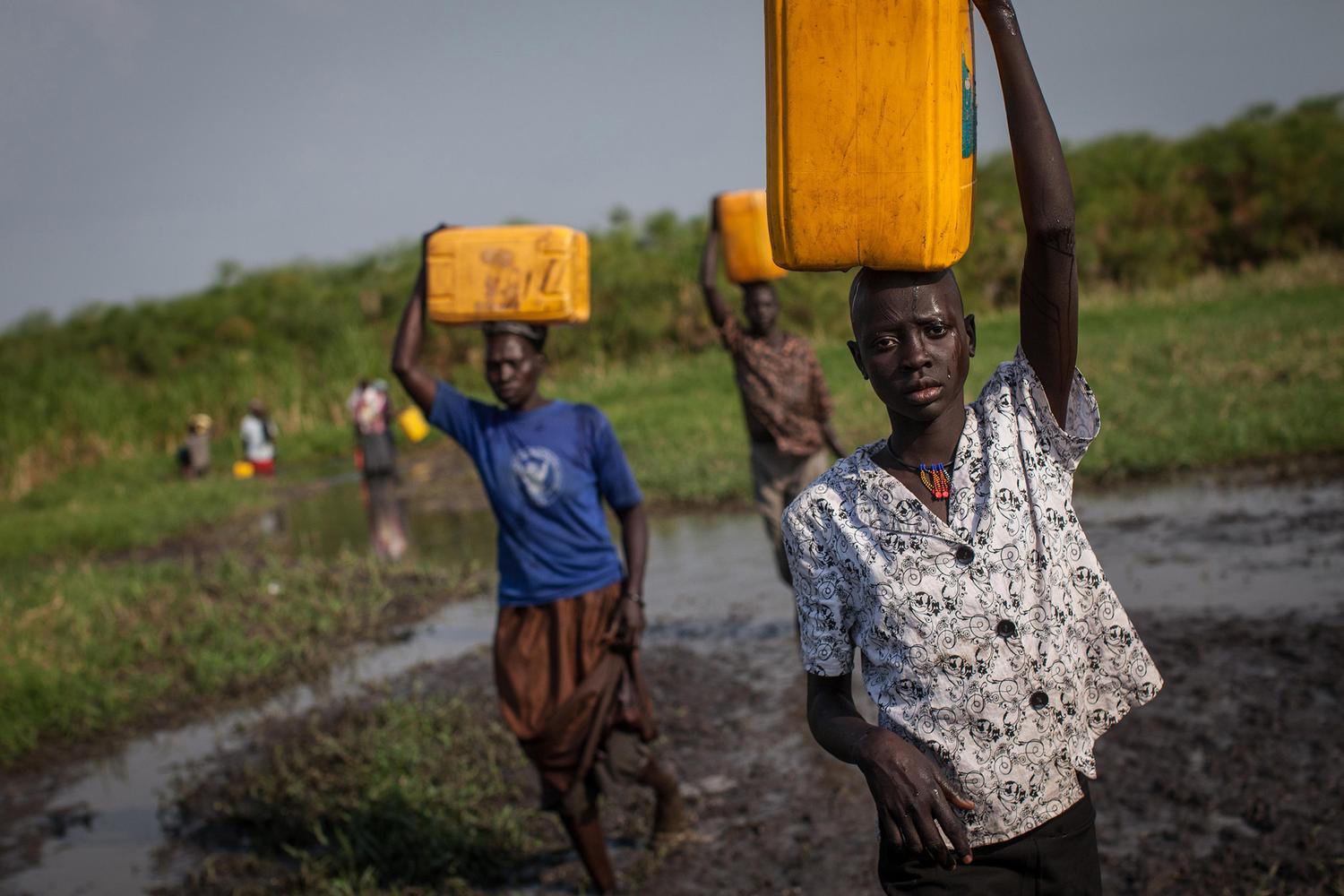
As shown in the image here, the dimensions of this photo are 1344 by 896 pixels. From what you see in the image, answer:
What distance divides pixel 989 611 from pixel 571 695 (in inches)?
83.5

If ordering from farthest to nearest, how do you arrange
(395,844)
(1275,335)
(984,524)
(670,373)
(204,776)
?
1. (670,373)
2. (1275,335)
3. (204,776)
4. (395,844)
5. (984,524)

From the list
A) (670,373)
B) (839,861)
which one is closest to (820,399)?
(839,861)

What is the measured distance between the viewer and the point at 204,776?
18.1ft

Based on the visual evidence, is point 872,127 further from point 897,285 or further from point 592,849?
point 592,849

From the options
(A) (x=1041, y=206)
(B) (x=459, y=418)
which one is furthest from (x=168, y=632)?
(A) (x=1041, y=206)

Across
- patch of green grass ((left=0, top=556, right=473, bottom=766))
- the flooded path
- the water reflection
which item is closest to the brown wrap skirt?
the flooded path

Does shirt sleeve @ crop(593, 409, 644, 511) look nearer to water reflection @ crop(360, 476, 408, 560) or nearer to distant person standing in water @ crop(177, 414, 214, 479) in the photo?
water reflection @ crop(360, 476, 408, 560)

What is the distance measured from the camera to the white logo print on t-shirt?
12.6 ft

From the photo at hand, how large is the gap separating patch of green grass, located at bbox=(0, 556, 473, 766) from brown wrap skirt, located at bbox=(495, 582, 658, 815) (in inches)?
133

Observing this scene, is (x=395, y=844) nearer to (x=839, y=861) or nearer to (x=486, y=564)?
(x=839, y=861)

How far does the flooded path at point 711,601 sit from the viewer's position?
504cm

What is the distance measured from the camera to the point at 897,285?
203 cm

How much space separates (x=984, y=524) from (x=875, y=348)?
0.34 m

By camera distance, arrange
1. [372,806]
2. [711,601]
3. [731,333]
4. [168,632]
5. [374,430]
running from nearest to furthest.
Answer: [372,806] < [731,333] < [711,601] < [168,632] < [374,430]
